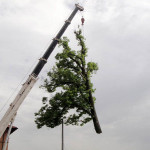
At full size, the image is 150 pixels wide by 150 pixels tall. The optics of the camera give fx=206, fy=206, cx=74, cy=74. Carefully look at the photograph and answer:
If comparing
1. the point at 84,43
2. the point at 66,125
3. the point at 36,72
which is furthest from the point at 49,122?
the point at 84,43

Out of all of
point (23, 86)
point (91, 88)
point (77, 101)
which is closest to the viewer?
point (23, 86)

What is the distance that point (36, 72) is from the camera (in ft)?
57.9

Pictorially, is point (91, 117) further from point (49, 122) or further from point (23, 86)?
point (23, 86)

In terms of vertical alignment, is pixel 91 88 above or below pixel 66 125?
above

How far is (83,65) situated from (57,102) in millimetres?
4892

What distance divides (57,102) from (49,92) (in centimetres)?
164

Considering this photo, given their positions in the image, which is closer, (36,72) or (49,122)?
(36,72)

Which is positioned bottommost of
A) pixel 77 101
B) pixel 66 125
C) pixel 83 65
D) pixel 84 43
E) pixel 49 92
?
pixel 66 125

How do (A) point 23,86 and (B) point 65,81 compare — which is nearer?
(A) point 23,86

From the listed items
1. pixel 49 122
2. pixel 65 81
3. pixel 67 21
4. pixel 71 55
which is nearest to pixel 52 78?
pixel 65 81

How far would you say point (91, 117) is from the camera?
21.1 metres

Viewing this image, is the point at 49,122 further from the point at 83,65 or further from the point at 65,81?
the point at 83,65

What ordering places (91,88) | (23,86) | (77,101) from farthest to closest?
1. (91,88)
2. (77,101)
3. (23,86)

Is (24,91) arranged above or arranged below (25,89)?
below
